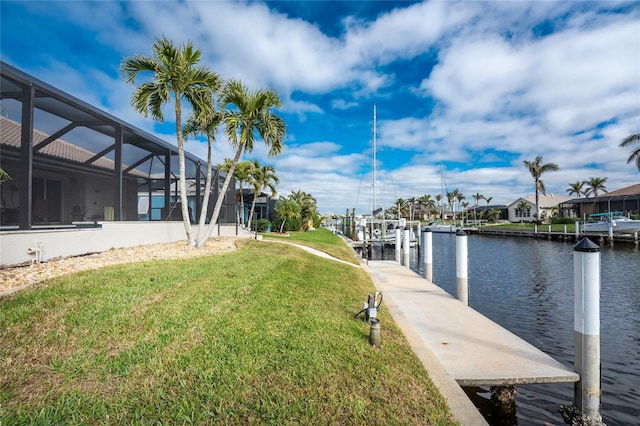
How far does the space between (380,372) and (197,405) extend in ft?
6.89

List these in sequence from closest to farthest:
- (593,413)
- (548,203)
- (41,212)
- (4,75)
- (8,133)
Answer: (593,413) → (4,75) → (8,133) → (41,212) → (548,203)

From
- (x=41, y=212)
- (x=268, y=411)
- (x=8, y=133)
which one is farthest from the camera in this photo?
(x=41, y=212)

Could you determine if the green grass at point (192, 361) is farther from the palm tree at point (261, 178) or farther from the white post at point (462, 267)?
the palm tree at point (261, 178)

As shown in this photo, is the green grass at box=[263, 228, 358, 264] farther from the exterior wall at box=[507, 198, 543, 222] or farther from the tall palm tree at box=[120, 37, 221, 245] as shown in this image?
the exterior wall at box=[507, 198, 543, 222]

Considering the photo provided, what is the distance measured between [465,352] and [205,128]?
1112cm

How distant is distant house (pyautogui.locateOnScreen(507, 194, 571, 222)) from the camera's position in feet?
238

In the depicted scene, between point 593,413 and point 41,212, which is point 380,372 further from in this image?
point 41,212

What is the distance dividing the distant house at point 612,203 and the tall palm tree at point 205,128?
54229mm

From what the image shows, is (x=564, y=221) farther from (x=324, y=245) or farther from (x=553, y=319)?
(x=553, y=319)

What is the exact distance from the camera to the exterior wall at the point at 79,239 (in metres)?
6.53

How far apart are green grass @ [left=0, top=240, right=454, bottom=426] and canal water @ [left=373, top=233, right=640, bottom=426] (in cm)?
208

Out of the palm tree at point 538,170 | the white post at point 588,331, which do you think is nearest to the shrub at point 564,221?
the palm tree at point 538,170

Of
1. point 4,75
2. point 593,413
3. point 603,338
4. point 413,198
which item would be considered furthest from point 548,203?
point 4,75

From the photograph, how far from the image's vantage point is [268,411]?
282 cm
